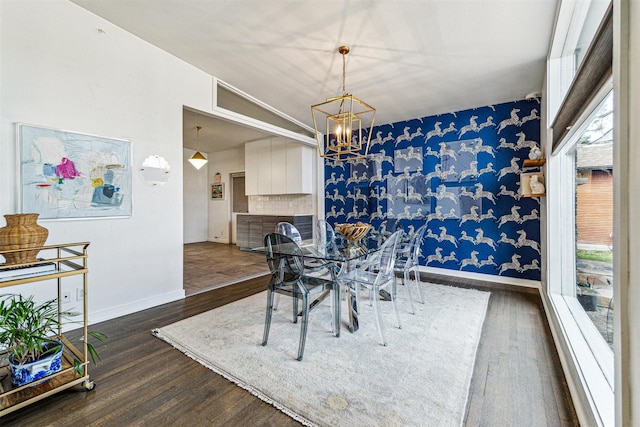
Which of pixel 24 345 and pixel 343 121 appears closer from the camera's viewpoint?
pixel 24 345

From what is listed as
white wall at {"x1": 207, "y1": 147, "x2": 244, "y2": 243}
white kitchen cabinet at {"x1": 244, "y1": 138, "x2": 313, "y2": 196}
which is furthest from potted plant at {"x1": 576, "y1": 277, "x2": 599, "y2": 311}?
white wall at {"x1": 207, "y1": 147, "x2": 244, "y2": 243}

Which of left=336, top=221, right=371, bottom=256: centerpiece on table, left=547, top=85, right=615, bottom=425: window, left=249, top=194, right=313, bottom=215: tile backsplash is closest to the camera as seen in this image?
left=547, top=85, right=615, bottom=425: window

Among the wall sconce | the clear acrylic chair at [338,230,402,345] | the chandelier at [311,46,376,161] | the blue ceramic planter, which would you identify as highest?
the chandelier at [311,46,376,161]

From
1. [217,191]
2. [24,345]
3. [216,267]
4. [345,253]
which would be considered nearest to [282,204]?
[216,267]

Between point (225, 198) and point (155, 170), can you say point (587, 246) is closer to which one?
point (155, 170)

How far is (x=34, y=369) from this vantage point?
1567mm

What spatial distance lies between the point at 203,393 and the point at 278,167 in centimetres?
506

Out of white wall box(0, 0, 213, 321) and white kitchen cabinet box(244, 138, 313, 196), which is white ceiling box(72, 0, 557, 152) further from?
white kitchen cabinet box(244, 138, 313, 196)

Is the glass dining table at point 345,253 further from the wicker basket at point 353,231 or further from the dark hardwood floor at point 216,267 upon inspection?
the dark hardwood floor at point 216,267

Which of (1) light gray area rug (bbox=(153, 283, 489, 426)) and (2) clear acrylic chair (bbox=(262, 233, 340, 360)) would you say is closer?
(1) light gray area rug (bbox=(153, 283, 489, 426))

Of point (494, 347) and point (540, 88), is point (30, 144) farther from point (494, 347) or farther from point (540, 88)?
point (540, 88)

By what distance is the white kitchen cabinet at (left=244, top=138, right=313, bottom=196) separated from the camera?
5949mm

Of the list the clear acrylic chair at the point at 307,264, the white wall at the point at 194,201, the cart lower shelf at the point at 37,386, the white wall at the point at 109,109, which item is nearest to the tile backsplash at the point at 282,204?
the white wall at the point at 194,201

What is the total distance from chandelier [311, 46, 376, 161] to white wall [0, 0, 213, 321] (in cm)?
173
